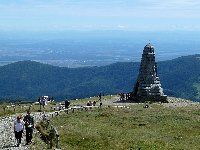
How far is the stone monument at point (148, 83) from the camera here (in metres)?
84.8

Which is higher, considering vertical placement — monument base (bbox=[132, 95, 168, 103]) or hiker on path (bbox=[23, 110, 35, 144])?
hiker on path (bbox=[23, 110, 35, 144])

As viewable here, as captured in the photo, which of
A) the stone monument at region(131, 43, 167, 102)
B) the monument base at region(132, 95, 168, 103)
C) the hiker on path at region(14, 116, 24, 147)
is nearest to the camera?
the hiker on path at region(14, 116, 24, 147)

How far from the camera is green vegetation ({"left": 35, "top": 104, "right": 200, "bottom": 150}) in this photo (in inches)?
1435

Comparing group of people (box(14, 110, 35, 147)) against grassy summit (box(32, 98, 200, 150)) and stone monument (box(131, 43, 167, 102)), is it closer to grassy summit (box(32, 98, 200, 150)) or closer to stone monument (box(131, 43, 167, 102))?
grassy summit (box(32, 98, 200, 150))

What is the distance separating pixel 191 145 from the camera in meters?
38.4

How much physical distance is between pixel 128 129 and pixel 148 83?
136 ft

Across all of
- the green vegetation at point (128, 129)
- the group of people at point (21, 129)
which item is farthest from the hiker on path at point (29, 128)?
the green vegetation at point (128, 129)

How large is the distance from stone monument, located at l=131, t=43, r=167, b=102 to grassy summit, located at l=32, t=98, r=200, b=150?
21.1 metres

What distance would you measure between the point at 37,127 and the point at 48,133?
383cm

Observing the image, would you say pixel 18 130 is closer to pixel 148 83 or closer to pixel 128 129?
pixel 128 129

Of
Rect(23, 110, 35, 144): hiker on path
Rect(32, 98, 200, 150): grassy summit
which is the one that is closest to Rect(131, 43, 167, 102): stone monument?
Rect(32, 98, 200, 150): grassy summit

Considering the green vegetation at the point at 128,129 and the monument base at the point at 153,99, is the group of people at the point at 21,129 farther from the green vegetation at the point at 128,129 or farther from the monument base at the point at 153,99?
the monument base at the point at 153,99

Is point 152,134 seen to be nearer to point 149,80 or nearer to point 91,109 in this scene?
point 91,109

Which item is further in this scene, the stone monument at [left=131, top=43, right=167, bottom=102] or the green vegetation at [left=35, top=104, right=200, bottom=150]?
the stone monument at [left=131, top=43, right=167, bottom=102]
